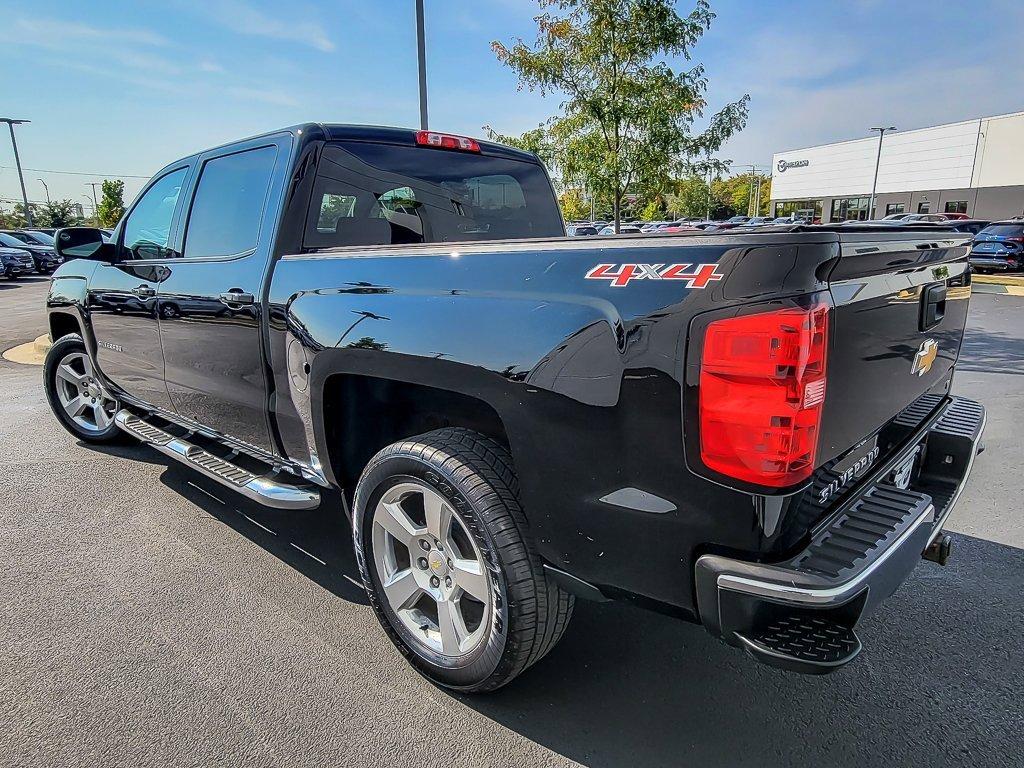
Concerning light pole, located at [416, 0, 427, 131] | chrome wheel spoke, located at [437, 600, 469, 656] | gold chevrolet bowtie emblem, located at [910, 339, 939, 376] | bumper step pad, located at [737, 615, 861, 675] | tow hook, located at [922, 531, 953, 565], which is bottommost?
chrome wheel spoke, located at [437, 600, 469, 656]

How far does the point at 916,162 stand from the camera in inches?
1781

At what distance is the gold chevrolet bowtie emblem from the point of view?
230 cm

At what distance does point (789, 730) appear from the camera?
2191 mm

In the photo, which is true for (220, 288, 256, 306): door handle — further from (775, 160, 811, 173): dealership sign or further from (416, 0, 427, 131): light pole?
(775, 160, 811, 173): dealership sign

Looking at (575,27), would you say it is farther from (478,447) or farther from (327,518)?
(478,447)

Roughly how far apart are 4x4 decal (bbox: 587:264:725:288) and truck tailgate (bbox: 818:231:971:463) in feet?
1.02

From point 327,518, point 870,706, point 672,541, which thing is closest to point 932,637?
point 870,706

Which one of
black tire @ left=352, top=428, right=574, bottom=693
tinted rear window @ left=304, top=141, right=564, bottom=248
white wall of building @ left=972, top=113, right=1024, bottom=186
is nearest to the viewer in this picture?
black tire @ left=352, top=428, right=574, bottom=693

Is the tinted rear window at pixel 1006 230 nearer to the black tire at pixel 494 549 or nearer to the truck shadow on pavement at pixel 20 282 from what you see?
the black tire at pixel 494 549

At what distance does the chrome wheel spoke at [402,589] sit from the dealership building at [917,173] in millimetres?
49094

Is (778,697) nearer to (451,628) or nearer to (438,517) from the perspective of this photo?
(451,628)

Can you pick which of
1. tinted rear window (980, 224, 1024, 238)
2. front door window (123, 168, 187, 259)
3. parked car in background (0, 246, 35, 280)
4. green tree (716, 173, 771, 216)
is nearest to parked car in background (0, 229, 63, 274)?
parked car in background (0, 246, 35, 280)

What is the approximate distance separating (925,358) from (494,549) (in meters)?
1.71

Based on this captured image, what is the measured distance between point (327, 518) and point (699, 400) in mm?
2920
